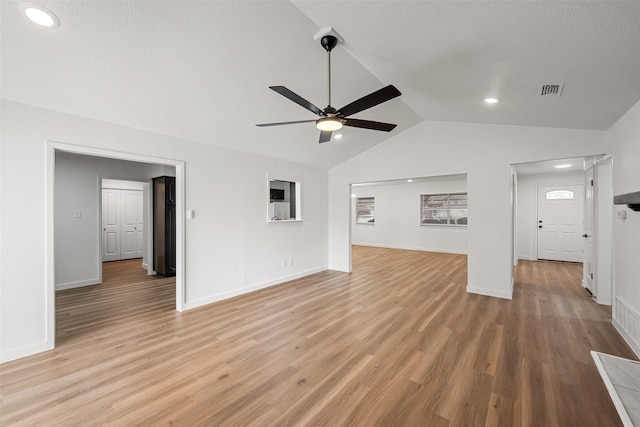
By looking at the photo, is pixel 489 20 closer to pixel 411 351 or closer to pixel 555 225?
pixel 411 351

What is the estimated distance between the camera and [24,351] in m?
2.54

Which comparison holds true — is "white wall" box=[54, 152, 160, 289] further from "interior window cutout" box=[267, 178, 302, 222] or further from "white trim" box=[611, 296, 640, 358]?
"white trim" box=[611, 296, 640, 358]

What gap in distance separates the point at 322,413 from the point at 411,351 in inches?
47.4

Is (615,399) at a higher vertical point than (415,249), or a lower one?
higher

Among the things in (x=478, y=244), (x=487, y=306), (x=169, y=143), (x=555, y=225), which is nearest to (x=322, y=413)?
(x=487, y=306)

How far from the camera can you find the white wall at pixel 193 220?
8.20 ft

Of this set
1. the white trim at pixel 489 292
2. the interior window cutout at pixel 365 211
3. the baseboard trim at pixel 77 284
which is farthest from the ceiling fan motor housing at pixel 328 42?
the interior window cutout at pixel 365 211

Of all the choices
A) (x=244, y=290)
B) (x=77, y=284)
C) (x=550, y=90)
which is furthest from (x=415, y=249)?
(x=77, y=284)

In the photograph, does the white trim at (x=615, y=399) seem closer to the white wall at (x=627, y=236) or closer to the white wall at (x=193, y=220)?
the white wall at (x=627, y=236)

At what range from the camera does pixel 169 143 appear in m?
3.57

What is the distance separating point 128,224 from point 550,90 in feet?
31.8

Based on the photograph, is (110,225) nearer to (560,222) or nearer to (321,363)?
(321,363)

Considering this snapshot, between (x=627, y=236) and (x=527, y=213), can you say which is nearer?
(x=627, y=236)

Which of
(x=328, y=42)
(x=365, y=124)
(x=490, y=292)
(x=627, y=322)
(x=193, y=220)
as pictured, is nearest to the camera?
(x=328, y=42)
